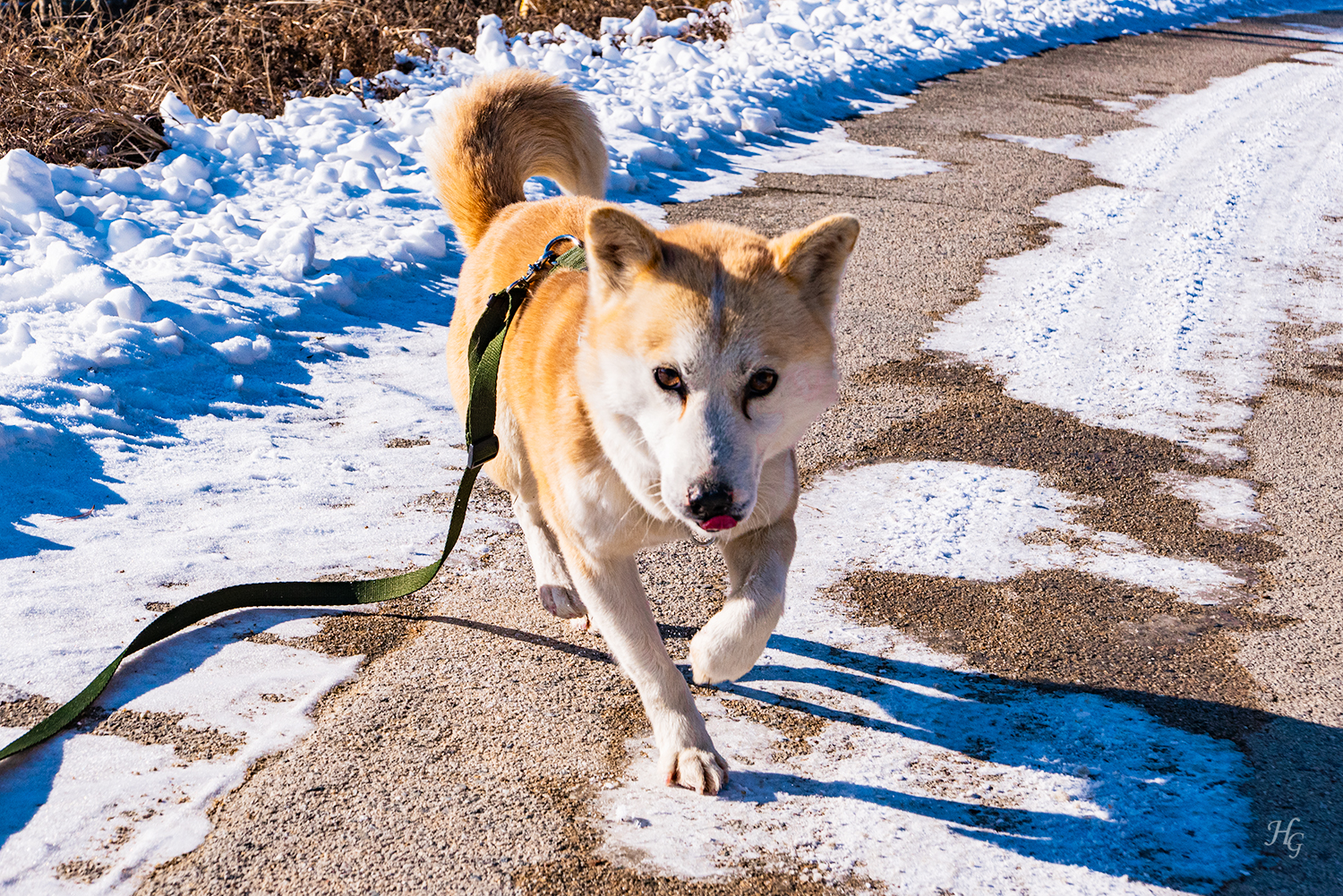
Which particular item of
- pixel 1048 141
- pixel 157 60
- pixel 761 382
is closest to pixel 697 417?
pixel 761 382

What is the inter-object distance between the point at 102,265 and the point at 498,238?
233cm

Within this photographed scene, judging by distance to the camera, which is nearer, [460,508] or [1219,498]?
[460,508]

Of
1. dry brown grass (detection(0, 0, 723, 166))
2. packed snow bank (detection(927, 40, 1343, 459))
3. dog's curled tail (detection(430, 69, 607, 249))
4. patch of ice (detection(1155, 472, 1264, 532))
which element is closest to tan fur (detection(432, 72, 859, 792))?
dog's curled tail (detection(430, 69, 607, 249))

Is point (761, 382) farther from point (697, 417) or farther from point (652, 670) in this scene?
point (652, 670)

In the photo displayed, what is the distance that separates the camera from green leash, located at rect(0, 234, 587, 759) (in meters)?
3.00

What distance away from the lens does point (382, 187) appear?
6664 mm

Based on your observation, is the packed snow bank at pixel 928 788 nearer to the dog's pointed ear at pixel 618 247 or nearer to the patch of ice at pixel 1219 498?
the dog's pointed ear at pixel 618 247

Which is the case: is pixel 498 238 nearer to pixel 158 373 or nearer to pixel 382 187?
pixel 158 373

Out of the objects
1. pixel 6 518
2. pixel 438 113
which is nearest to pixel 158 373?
pixel 6 518

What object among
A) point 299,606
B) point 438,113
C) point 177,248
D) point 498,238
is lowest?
point 299,606

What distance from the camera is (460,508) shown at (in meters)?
3.18

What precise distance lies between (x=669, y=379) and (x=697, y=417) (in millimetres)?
137

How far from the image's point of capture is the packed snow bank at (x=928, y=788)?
2.30 m

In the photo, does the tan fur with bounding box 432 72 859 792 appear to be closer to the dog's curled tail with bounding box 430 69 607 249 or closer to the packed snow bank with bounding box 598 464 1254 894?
the packed snow bank with bounding box 598 464 1254 894
